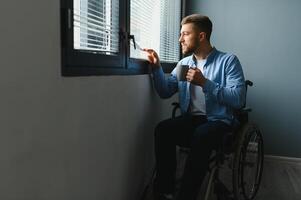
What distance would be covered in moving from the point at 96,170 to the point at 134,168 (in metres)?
0.52

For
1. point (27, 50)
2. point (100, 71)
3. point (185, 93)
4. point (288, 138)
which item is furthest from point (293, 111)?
point (27, 50)

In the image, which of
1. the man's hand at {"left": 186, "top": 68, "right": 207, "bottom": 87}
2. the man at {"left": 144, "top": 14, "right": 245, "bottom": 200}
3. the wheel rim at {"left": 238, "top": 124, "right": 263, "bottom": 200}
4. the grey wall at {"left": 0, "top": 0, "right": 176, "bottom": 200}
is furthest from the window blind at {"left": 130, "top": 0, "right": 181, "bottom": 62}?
the wheel rim at {"left": 238, "top": 124, "right": 263, "bottom": 200}

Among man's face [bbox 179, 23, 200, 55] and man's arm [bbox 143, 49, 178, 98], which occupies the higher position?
man's face [bbox 179, 23, 200, 55]

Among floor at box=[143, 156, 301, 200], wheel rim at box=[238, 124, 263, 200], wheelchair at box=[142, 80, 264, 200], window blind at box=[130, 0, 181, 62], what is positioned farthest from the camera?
floor at box=[143, 156, 301, 200]

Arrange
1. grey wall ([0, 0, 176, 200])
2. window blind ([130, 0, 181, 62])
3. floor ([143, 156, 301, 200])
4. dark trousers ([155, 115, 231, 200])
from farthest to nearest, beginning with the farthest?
floor ([143, 156, 301, 200]), window blind ([130, 0, 181, 62]), dark trousers ([155, 115, 231, 200]), grey wall ([0, 0, 176, 200])

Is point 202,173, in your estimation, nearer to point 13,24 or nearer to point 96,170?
point 96,170

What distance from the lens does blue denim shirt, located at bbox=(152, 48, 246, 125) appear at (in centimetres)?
182

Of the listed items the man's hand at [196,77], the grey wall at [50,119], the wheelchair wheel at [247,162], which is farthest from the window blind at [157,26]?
the wheelchair wheel at [247,162]

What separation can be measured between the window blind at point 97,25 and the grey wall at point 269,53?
64.7 inches

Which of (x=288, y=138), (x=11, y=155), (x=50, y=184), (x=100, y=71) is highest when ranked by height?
(x=100, y=71)

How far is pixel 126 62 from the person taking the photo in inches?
66.4

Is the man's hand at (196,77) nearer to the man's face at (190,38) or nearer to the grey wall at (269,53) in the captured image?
the man's face at (190,38)

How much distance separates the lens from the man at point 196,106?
166cm

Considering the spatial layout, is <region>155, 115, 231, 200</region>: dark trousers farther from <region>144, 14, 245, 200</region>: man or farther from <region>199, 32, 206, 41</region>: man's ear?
<region>199, 32, 206, 41</region>: man's ear
